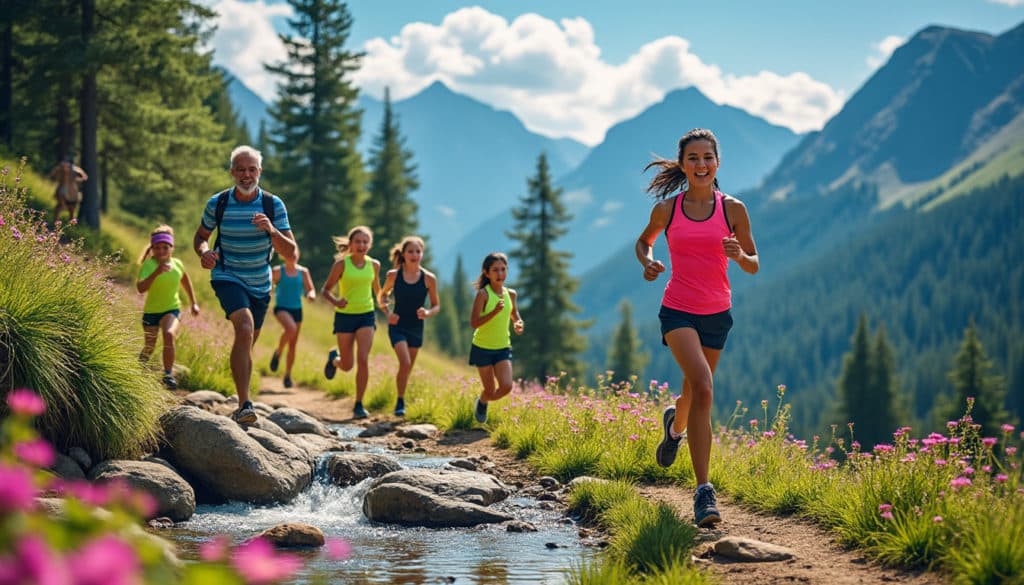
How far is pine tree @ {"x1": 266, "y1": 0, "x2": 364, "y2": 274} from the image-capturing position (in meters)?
42.1

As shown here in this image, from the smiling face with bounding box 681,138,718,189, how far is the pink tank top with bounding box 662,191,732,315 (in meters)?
0.27

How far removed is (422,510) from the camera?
7.71m

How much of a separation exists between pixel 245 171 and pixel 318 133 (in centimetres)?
3518

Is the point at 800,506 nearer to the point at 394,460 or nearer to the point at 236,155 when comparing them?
the point at 394,460

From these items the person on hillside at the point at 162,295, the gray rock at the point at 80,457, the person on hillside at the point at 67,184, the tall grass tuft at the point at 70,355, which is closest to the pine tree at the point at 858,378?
the person on hillside at the point at 67,184

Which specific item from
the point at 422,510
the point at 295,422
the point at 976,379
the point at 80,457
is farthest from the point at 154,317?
the point at 976,379

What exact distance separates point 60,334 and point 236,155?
2.40 meters

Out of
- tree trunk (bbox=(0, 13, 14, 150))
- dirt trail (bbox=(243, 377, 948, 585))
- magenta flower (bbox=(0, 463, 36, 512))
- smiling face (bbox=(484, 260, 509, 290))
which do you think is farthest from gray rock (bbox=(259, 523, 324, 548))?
tree trunk (bbox=(0, 13, 14, 150))

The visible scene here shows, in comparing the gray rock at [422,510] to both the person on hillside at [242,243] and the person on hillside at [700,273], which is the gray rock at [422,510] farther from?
the person on hillside at [242,243]

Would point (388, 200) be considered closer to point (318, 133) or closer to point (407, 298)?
point (318, 133)

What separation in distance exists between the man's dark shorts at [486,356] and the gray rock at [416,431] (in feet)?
4.09

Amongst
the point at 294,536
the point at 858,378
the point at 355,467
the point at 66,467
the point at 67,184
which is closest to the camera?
the point at 294,536

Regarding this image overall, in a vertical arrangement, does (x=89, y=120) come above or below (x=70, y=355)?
above

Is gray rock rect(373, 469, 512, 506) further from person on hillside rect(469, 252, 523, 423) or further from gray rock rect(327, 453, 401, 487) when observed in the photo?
person on hillside rect(469, 252, 523, 423)
